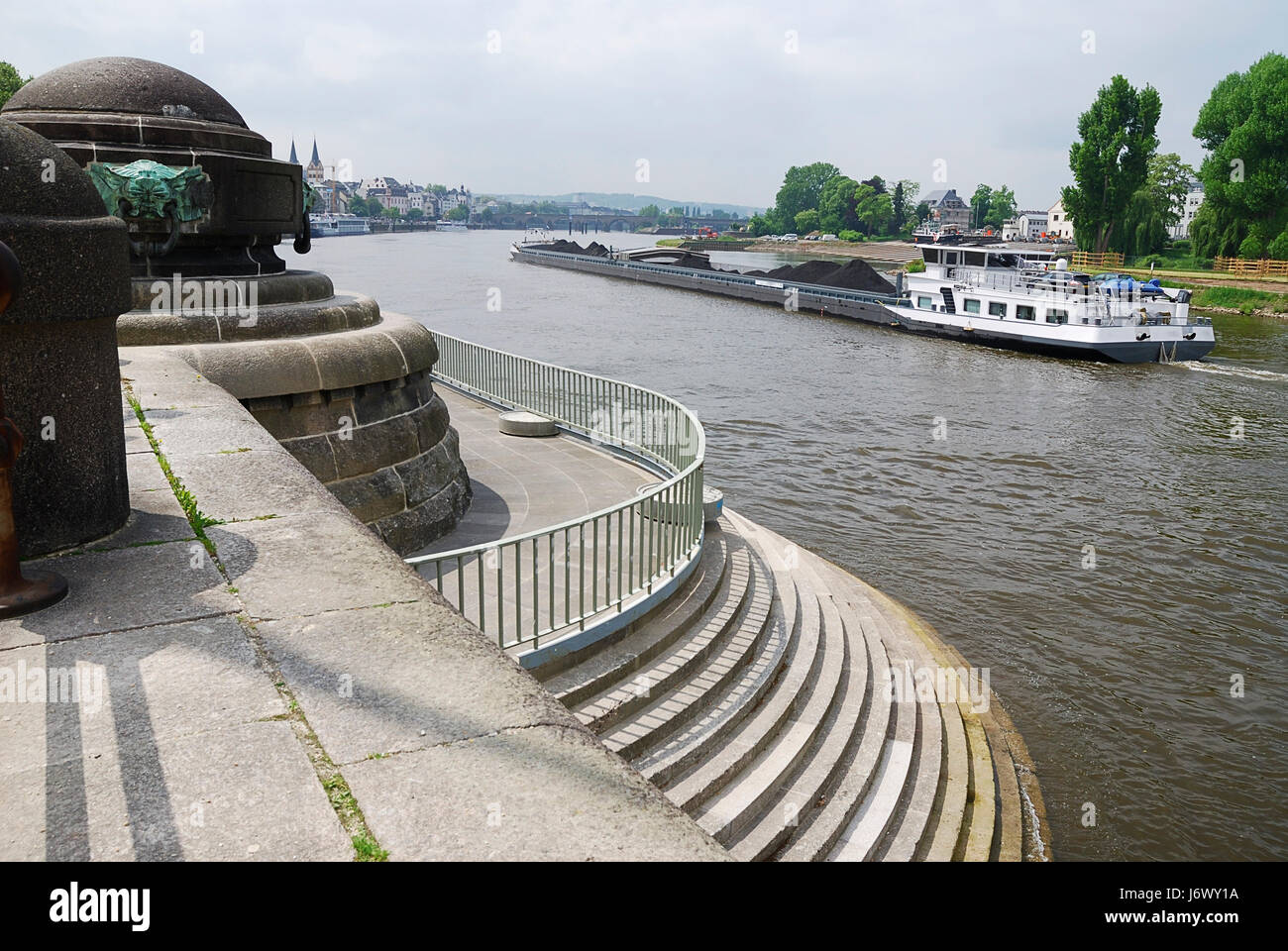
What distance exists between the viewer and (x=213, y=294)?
8.18 meters

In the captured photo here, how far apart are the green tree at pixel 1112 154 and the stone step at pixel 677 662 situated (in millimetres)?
73375

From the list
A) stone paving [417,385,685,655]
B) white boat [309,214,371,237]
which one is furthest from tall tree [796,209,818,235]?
stone paving [417,385,685,655]

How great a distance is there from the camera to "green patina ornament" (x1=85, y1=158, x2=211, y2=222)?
25.4 ft

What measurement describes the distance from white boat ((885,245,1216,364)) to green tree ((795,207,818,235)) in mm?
140248

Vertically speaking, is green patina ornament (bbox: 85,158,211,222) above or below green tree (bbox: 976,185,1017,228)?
below

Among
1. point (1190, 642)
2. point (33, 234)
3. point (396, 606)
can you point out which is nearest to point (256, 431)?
point (33, 234)

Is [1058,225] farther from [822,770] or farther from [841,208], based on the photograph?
[822,770]

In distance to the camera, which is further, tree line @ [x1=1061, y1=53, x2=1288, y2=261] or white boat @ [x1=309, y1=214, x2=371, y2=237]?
white boat @ [x1=309, y1=214, x2=371, y2=237]

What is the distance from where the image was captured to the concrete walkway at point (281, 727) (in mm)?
2352

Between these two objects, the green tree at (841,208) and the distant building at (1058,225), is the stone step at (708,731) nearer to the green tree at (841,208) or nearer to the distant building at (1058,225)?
the distant building at (1058,225)

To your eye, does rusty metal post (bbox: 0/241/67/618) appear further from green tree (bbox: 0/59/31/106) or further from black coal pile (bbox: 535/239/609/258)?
black coal pile (bbox: 535/239/609/258)

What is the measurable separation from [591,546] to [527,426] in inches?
205
